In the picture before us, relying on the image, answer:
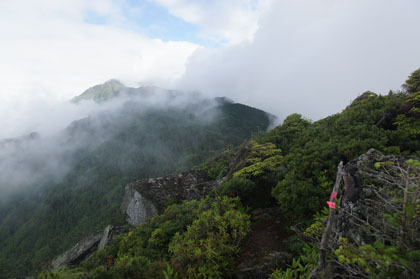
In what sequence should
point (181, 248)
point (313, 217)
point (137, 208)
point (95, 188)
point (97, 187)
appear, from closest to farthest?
point (181, 248), point (313, 217), point (137, 208), point (95, 188), point (97, 187)

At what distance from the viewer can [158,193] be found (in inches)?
672

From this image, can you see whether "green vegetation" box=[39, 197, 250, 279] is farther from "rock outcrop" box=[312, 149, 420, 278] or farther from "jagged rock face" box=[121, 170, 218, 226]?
"jagged rock face" box=[121, 170, 218, 226]

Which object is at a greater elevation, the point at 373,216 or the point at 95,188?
the point at 373,216

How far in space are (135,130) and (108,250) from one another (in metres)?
Result: 197

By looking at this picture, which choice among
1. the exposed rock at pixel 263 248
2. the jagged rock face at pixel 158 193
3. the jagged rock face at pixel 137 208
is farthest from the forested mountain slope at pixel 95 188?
the exposed rock at pixel 263 248

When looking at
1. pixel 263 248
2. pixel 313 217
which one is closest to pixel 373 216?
pixel 313 217

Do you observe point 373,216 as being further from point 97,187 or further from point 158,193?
point 97,187

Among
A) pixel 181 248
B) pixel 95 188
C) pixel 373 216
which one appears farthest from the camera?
pixel 95 188

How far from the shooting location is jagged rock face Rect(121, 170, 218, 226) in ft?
53.7

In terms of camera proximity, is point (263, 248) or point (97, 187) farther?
point (97, 187)

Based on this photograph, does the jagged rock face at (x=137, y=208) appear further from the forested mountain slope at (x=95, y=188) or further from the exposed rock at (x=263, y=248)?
the forested mountain slope at (x=95, y=188)

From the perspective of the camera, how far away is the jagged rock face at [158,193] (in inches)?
644

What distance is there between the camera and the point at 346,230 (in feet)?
13.6

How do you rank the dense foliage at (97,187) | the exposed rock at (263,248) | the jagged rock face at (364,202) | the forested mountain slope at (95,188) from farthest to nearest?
the forested mountain slope at (95,188)
the dense foliage at (97,187)
the exposed rock at (263,248)
the jagged rock face at (364,202)
